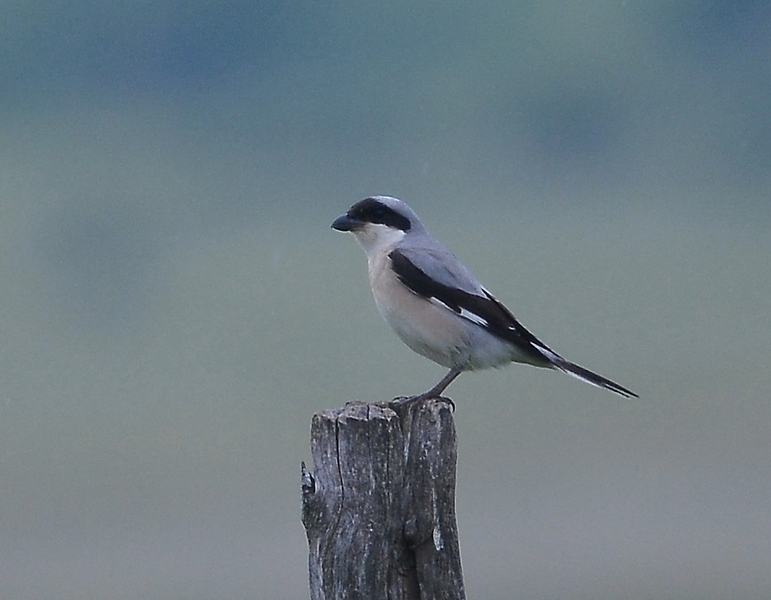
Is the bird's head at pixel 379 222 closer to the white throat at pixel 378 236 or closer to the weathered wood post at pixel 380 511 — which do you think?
the white throat at pixel 378 236

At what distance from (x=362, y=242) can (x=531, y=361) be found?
961 mm

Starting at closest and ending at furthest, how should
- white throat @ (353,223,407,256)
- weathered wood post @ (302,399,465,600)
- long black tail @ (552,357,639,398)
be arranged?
weathered wood post @ (302,399,465,600) < long black tail @ (552,357,639,398) < white throat @ (353,223,407,256)

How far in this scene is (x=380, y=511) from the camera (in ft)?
10.3

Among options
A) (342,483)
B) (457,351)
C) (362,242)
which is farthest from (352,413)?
(362,242)

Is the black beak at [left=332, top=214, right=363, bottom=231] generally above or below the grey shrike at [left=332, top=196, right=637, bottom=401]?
above

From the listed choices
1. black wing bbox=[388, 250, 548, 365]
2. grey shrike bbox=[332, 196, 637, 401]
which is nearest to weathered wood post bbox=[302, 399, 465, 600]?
grey shrike bbox=[332, 196, 637, 401]

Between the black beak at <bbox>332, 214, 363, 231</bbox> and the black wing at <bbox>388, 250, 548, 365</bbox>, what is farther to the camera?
the black beak at <bbox>332, 214, 363, 231</bbox>

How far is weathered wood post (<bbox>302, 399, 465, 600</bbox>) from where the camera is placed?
3135mm

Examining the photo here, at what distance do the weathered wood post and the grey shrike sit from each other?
1141 mm

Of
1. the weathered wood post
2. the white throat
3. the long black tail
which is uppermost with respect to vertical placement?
the white throat

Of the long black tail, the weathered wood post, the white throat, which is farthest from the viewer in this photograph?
the white throat

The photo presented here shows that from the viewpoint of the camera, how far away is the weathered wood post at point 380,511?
3135 mm

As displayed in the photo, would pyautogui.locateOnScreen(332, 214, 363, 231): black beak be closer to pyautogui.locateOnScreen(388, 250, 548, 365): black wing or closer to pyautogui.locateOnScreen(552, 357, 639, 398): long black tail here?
pyautogui.locateOnScreen(388, 250, 548, 365): black wing

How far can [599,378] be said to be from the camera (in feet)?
14.0
